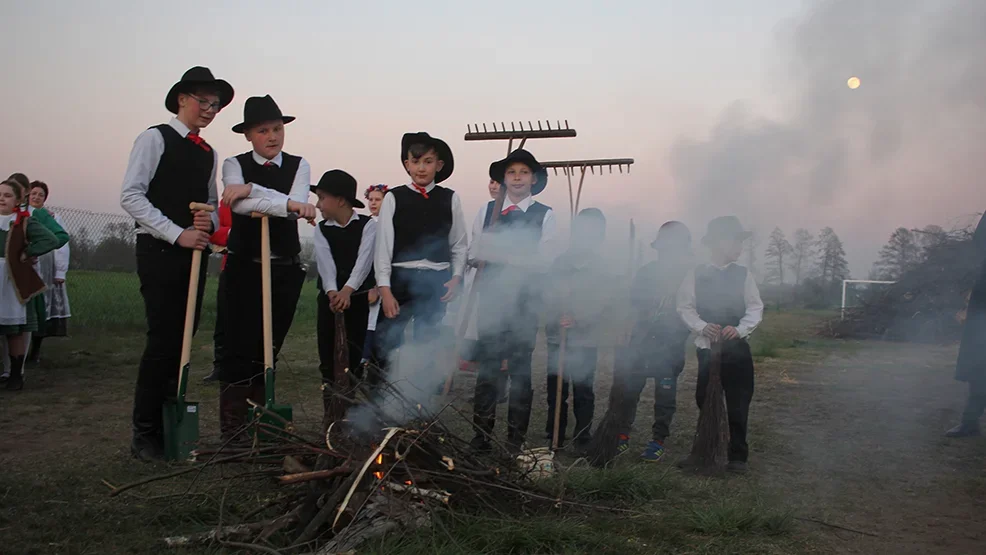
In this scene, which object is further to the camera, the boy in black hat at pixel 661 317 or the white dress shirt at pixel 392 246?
the boy in black hat at pixel 661 317

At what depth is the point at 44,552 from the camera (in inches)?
128

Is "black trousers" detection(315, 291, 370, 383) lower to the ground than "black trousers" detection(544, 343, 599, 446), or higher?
higher

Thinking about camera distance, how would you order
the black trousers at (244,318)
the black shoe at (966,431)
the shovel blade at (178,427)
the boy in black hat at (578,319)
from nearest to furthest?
the shovel blade at (178,427) < the black trousers at (244,318) < the boy in black hat at (578,319) < the black shoe at (966,431)

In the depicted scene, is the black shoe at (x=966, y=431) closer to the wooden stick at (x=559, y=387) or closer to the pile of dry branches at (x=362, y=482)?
the wooden stick at (x=559, y=387)

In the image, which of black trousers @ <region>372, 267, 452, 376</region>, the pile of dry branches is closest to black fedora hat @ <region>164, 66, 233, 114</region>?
black trousers @ <region>372, 267, 452, 376</region>

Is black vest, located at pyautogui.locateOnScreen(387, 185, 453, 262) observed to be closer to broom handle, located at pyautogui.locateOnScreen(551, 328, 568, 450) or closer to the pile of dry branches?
broom handle, located at pyautogui.locateOnScreen(551, 328, 568, 450)

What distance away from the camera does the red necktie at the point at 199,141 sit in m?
5.05

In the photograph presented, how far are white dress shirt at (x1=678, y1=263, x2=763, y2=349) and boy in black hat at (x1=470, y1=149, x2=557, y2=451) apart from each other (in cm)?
103

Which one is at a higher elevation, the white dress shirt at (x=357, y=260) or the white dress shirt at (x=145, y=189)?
the white dress shirt at (x=145, y=189)

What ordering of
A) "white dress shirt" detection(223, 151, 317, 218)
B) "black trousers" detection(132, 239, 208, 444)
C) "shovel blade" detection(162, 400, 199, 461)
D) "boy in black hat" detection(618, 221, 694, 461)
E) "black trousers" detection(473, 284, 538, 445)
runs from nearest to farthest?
"shovel blade" detection(162, 400, 199, 461), "black trousers" detection(132, 239, 208, 444), "white dress shirt" detection(223, 151, 317, 218), "black trousers" detection(473, 284, 538, 445), "boy in black hat" detection(618, 221, 694, 461)

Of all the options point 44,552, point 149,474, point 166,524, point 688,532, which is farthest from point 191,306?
point 688,532

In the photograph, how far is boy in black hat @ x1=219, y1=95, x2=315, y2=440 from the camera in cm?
504

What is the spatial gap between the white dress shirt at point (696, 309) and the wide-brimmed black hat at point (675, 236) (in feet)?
1.07

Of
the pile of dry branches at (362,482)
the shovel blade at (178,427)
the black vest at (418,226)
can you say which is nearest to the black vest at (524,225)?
the black vest at (418,226)
